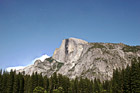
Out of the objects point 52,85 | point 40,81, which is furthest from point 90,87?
point 40,81

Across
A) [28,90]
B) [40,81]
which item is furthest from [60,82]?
[28,90]

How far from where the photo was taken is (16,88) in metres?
94.8

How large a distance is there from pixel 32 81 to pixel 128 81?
5488 cm

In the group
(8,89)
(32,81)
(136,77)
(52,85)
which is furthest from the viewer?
(52,85)

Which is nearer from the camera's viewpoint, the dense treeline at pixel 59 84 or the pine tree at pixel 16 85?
the dense treeline at pixel 59 84

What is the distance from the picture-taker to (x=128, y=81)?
73.9 m

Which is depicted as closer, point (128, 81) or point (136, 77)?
point (136, 77)

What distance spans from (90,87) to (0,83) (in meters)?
63.0

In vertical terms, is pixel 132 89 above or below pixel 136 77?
below

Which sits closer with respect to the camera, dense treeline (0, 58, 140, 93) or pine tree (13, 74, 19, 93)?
dense treeline (0, 58, 140, 93)

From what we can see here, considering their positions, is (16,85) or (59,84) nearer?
(16,85)

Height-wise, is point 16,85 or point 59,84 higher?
point 16,85

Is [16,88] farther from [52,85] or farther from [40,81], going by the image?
[52,85]

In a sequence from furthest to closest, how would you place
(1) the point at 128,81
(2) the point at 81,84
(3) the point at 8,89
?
(2) the point at 81,84, (3) the point at 8,89, (1) the point at 128,81
